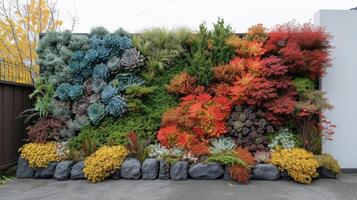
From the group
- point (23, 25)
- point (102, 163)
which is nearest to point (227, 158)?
point (102, 163)

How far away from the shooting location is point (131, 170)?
499 cm

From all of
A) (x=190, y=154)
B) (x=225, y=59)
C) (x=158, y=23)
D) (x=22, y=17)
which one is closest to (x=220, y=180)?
(x=190, y=154)

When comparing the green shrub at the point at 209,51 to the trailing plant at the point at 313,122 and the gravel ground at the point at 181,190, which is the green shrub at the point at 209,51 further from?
the gravel ground at the point at 181,190

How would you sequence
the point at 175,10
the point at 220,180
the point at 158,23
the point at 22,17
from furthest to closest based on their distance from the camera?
the point at 175,10 < the point at 22,17 < the point at 158,23 < the point at 220,180

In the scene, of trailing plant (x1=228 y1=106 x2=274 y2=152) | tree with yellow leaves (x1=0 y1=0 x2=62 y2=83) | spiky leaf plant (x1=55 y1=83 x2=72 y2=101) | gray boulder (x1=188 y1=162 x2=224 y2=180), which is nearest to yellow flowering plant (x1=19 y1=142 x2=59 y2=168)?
spiky leaf plant (x1=55 y1=83 x2=72 y2=101)

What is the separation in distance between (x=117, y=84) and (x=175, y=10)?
27.1 feet

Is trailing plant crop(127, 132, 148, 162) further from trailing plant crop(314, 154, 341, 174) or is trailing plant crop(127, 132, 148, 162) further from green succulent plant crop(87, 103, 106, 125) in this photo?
trailing plant crop(314, 154, 341, 174)

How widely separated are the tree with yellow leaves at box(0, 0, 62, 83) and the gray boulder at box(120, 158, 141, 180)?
270 inches

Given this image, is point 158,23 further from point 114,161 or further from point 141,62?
point 114,161

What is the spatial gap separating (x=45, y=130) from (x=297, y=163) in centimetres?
457

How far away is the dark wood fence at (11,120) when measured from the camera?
539 centimetres

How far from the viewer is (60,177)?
514cm

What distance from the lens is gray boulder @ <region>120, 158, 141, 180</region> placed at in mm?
4984

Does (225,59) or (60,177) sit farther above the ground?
(225,59)
